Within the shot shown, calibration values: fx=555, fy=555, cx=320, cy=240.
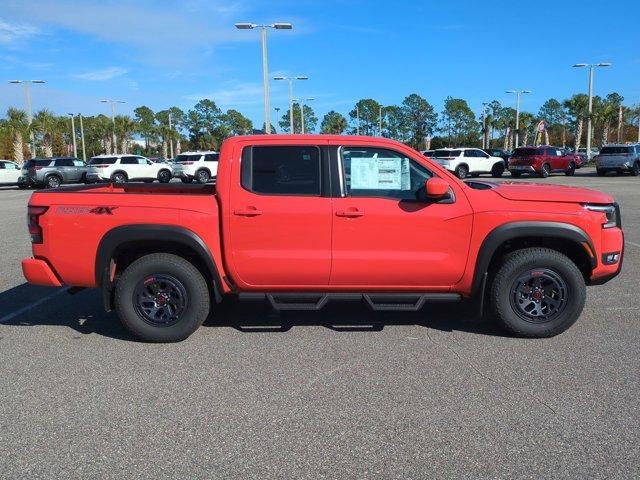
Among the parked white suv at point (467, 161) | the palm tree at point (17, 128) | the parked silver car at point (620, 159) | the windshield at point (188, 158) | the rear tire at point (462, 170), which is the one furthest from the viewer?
the palm tree at point (17, 128)

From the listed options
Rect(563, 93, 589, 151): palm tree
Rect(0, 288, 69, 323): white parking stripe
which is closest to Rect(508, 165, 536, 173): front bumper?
Rect(0, 288, 69, 323): white parking stripe

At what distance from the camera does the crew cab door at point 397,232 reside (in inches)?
186

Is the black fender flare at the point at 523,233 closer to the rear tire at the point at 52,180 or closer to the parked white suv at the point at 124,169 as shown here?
the parked white suv at the point at 124,169

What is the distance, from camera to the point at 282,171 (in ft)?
16.1

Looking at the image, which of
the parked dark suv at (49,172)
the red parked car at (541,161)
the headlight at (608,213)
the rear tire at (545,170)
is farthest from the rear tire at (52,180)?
the headlight at (608,213)

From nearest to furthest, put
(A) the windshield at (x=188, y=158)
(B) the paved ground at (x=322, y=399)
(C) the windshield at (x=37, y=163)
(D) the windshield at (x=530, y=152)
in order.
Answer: (B) the paved ground at (x=322, y=399) < (C) the windshield at (x=37, y=163) < (D) the windshield at (x=530, y=152) < (A) the windshield at (x=188, y=158)

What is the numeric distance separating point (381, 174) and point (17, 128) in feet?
170

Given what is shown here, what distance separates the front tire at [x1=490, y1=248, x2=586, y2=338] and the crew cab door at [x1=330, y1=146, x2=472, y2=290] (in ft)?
1.45

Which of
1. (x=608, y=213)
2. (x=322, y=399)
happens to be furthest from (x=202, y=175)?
(x=322, y=399)

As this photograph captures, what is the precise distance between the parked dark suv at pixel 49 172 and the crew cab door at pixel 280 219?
28351 millimetres

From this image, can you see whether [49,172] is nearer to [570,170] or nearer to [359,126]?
Answer: [570,170]

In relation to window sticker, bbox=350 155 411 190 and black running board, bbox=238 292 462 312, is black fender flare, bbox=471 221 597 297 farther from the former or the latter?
window sticker, bbox=350 155 411 190

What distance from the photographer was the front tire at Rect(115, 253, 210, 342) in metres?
4.86

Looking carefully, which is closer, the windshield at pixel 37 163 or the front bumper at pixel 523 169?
the windshield at pixel 37 163
